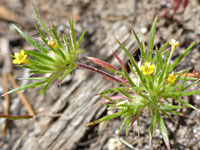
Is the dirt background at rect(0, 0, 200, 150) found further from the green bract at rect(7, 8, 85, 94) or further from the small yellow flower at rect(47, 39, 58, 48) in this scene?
the small yellow flower at rect(47, 39, 58, 48)

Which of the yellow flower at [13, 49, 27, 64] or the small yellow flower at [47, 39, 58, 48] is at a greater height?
the small yellow flower at [47, 39, 58, 48]

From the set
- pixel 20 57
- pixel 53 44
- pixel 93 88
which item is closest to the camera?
pixel 20 57

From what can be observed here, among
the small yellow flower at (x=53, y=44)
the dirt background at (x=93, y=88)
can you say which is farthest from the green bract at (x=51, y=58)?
the dirt background at (x=93, y=88)

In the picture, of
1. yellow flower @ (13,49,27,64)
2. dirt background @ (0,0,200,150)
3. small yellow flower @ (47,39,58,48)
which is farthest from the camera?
dirt background @ (0,0,200,150)

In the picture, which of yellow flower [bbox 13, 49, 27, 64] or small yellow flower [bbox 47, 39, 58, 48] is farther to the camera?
small yellow flower [bbox 47, 39, 58, 48]

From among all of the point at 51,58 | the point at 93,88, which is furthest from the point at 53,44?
the point at 93,88

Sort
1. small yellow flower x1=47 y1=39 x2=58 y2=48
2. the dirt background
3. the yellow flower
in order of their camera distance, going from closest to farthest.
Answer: the yellow flower, small yellow flower x1=47 y1=39 x2=58 y2=48, the dirt background

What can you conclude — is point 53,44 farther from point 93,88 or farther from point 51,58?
point 93,88

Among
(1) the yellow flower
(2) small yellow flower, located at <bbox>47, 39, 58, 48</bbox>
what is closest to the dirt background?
(2) small yellow flower, located at <bbox>47, 39, 58, 48</bbox>

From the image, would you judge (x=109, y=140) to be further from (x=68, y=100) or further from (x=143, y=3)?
(x=143, y=3)
